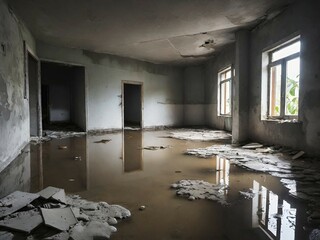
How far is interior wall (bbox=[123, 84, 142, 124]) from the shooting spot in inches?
515

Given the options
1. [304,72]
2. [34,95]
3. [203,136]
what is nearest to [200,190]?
[304,72]

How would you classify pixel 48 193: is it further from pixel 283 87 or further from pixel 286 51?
pixel 286 51

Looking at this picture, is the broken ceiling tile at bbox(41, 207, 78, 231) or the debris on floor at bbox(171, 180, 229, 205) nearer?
the broken ceiling tile at bbox(41, 207, 78, 231)

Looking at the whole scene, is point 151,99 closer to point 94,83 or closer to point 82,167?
point 94,83

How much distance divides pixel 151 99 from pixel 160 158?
21.5 feet

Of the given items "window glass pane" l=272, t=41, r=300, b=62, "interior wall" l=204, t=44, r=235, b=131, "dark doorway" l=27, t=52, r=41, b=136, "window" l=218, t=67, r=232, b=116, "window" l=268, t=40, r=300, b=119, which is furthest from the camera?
Answer: "window" l=218, t=67, r=232, b=116

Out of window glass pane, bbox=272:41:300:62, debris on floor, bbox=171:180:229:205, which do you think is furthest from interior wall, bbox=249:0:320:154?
debris on floor, bbox=171:180:229:205

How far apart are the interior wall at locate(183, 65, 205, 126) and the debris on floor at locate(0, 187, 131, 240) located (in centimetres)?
937

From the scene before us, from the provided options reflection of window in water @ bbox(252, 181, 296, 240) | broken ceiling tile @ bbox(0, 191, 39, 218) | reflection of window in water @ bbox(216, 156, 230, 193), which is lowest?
reflection of window in water @ bbox(252, 181, 296, 240)

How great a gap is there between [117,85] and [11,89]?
5.12 meters

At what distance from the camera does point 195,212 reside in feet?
6.54

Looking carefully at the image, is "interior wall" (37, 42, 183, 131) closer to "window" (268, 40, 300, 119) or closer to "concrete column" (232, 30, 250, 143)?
"concrete column" (232, 30, 250, 143)

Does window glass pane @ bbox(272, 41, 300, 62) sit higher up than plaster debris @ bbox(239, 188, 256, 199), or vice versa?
window glass pane @ bbox(272, 41, 300, 62)

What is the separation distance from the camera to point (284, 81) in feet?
16.3
